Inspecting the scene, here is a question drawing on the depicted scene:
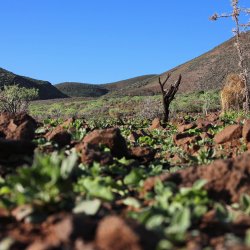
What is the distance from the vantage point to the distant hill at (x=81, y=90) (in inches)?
4855

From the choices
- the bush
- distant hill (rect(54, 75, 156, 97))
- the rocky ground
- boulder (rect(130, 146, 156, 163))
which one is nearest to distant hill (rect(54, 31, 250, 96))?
distant hill (rect(54, 75, 156, 97))

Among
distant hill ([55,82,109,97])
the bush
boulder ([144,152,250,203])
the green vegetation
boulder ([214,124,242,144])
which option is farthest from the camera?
distant hill ([55,82,109,97])

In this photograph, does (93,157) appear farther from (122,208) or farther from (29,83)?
(29,83)

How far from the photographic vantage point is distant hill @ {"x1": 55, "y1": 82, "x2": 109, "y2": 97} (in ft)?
405

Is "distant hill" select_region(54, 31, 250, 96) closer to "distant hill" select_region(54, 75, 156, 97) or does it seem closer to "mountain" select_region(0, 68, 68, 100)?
"mountain" select_region(0, 68, 68, 100)

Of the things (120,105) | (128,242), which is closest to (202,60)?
(120,105)

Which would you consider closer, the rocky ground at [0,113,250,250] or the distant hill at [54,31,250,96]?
the rocky ground at [0,113,250,250]

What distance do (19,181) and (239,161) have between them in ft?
5.88

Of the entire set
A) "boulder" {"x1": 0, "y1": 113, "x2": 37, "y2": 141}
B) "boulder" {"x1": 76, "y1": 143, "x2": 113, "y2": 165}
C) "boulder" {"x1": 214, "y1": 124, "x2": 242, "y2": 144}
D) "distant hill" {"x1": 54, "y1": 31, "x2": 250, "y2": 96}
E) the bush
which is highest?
"distant hill" {"x1": 54, "y1": 31, "x2": 250, "y2": 96}

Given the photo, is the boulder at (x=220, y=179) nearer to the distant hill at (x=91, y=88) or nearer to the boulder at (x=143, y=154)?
the boulder at (x=143, y=154)

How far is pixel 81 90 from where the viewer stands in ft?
431

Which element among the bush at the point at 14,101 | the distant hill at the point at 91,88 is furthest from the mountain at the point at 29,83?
the bush at the point at 14,101

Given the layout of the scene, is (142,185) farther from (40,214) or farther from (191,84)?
(191,84)

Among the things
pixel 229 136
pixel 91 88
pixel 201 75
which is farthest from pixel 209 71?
pixel 229 136
